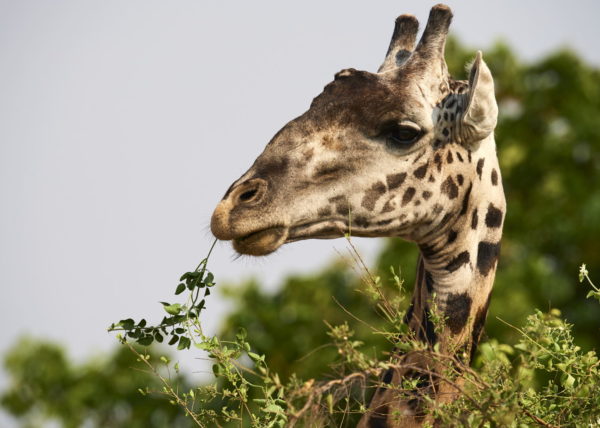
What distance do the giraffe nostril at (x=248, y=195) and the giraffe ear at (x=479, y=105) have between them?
1.26m

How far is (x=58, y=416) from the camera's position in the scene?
2528 cm

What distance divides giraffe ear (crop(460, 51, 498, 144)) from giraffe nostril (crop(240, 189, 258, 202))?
1261 millimetres

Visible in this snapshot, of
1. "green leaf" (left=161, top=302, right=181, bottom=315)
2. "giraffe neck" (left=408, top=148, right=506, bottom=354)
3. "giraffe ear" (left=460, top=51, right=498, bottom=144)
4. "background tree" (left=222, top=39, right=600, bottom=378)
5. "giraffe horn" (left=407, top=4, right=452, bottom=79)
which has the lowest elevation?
"background tree" (left=222, top=39, right=600, bottom=378)

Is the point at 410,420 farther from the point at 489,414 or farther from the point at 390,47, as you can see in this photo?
the point at 390,47

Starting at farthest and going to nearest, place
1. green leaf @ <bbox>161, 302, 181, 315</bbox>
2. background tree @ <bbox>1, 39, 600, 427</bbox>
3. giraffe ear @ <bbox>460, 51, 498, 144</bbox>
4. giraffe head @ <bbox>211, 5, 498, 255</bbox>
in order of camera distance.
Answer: background tree @ <bbox>1, 39, 600, 427</bbox>
giraffe ear @ <bbox>460, 51, 498, 144</bbox>
giraffe head @ <bbox>211, 5, 498, 255</bbox>
green leaf @ <bbox>161, 302, 181, 315</bbox>

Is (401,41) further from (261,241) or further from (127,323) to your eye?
(127,323)

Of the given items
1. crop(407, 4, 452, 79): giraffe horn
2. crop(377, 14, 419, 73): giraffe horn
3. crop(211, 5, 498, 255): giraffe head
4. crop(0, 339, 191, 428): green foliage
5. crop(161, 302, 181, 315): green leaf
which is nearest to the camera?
crop(161, 302, 181, 315): green leaf

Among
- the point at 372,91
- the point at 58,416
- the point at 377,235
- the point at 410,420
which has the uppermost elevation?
the point at 372,91

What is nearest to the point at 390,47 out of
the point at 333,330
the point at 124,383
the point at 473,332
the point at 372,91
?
the point at 372,91

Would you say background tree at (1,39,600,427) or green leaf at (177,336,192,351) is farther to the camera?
background tree at (1,39,600,427)

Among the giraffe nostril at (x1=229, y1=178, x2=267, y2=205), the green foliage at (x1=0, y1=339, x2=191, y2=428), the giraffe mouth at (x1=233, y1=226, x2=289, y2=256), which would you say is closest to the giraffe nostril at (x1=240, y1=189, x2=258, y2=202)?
the giraffe nostril at (x1=229, y1=178, x2=267, y2=205)

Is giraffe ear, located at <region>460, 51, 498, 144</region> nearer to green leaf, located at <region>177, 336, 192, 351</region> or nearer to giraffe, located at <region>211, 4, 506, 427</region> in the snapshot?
giraffe, located at <region>211, 4, 506, 427</region>

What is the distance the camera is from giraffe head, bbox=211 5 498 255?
4.92m

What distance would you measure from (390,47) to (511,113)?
2667 cm
